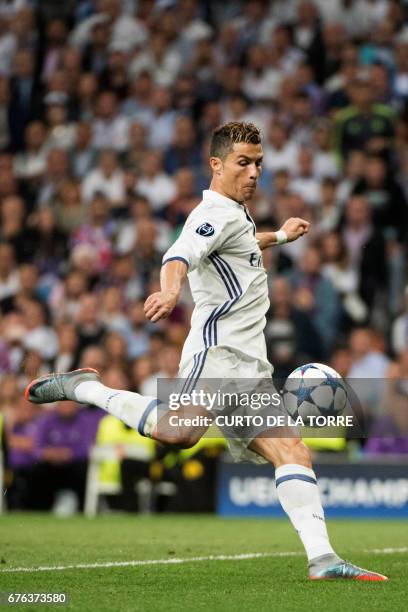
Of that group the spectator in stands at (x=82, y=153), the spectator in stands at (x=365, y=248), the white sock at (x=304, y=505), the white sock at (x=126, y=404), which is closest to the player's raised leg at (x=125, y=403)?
the white sock at (x=126, y=404)

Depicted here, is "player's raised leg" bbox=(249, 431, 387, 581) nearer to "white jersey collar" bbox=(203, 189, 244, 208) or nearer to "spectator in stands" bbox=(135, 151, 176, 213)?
"white jersey collar" bbox=(203, 189, 244, 208)

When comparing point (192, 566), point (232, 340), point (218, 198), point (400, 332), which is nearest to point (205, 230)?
point (218, 198)

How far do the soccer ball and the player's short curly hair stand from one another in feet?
3.98

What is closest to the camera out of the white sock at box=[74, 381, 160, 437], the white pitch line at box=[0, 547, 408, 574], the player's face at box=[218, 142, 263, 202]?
the white sock at box=[74, 381, 160, 437]

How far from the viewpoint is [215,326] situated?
22.0ft

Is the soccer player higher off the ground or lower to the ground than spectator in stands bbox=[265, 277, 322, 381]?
lower

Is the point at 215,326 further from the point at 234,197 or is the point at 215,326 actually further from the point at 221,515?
the point at 221,515

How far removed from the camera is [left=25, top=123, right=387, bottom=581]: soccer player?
6523 millimetres

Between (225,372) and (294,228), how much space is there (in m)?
1.23

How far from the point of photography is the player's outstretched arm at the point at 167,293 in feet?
19.2

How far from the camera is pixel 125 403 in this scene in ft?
21.8

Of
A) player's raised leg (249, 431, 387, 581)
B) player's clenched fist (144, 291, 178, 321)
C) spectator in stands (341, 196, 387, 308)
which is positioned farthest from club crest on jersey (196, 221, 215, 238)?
spectator in stands (341, 196, 387, 308)

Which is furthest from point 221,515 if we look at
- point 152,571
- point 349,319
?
point 152,571

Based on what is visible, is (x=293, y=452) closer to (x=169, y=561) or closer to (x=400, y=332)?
(x=169, y=561)
